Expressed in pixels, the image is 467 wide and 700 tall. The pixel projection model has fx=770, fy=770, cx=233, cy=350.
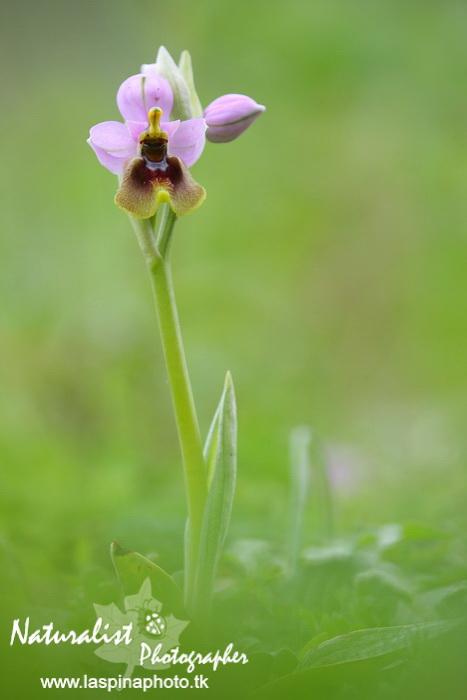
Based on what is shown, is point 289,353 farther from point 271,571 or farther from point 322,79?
point 271,571

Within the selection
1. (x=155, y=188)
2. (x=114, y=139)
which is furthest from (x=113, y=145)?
(x=155, y=188)

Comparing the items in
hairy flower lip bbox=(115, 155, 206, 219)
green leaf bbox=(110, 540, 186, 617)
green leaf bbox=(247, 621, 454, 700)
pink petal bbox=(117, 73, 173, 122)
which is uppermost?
pink petal bbox=(117, 73, 173, 122)

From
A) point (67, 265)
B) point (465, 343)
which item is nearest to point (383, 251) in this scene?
point (465, 343)

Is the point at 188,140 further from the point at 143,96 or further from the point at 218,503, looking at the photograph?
the point at 218,503

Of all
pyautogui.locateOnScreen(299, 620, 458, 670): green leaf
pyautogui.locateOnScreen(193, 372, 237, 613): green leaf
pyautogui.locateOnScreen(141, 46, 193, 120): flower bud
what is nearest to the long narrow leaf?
pyautogui.locateOnScreen(193, 372, 237, 613): green leaf

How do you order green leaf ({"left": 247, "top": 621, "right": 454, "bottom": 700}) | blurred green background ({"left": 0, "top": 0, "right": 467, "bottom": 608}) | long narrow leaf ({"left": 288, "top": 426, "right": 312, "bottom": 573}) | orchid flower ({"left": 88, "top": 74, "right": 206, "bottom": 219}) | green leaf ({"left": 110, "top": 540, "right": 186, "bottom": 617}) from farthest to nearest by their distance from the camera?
1. blurred green background ({"left": 0, "top": 0, "right": 467, "bottom": 608})
2. long narrow leaf ({"left": 288, "top": 426, "right": 312, "bottom": 573})
3. orchid flower ({"left": 88, "top": 74, "right": 206, "bottom": 219})
4. green leaf ({"left": 110, "top": 540, "right": 186, "bottom": 617})
5. green leaf ({"left": 247, "top": 621, "right": 454, "bottom": 700})

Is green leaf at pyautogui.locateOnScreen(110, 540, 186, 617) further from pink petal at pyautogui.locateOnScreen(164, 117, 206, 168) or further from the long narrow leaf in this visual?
pink petal at pyautogui.locateOnScreen(164, 117, 206, 168)

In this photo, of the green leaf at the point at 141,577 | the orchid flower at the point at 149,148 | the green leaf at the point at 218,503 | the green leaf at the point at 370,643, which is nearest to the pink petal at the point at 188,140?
the orchid flower at the point at 149,148
